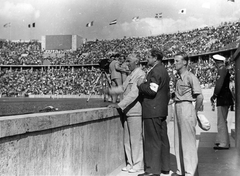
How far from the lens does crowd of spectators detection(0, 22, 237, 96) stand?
47438 millimetres

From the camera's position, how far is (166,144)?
530cm

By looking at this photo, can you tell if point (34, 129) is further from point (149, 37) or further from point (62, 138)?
point (149, 37)

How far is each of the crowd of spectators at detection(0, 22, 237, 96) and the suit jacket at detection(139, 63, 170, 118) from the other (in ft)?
99.3

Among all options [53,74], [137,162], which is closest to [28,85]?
[53,74]

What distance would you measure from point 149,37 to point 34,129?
226 feet

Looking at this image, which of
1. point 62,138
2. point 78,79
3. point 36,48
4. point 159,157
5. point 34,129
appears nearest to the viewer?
point 34,129

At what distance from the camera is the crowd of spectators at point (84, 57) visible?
47438 millimetres

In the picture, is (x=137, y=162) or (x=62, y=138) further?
(x=137, y=162)

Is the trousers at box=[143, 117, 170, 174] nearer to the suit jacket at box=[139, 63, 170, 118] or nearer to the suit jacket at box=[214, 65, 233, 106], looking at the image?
the suit jacket at box=[139, 63, 170, 118]

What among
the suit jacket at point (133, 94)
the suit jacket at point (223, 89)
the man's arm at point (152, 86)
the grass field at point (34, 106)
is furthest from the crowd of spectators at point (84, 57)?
the man's arm at point (152, 86)

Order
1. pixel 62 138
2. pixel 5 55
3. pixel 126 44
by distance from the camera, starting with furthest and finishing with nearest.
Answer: pixel 5 55, pixel 126 44, pixel 62 138

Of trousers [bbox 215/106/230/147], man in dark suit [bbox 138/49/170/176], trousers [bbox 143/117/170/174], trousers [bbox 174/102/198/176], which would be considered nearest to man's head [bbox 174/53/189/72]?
man in dark suit [bbox 138/49/170/176]

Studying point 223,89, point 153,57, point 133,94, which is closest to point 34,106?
point 223,89

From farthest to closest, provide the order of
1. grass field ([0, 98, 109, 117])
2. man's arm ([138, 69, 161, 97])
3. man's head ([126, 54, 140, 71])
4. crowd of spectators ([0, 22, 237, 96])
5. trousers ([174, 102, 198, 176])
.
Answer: crowd of spectators ([0, 22, 237, 96]) < grass field ([0, 98, 109, 117]) < man's head ([126, 54, 140, 71]) < trousers ([174, 102, 198, 176]) < man's arm ([138, 69, 161, 97])
